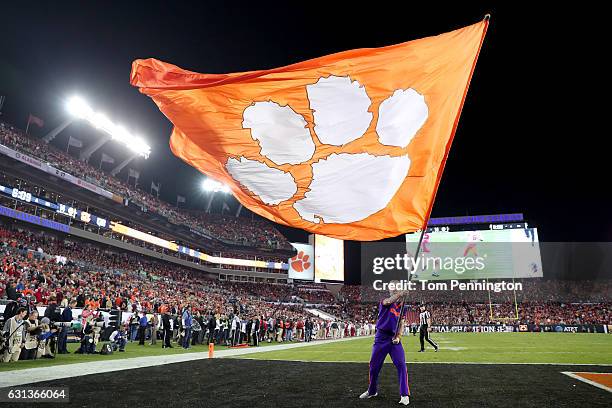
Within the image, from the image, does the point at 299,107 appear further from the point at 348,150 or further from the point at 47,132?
the point at 47,132

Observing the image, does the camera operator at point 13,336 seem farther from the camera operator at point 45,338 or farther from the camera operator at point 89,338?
the camera operator at point 89,338

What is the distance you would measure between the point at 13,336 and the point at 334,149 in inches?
387

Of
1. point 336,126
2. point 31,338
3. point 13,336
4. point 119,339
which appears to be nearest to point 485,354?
point 336,126

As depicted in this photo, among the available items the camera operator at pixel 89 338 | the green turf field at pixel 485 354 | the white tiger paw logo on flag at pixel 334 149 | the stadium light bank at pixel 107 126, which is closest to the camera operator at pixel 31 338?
the camera operator at pixel 89 338

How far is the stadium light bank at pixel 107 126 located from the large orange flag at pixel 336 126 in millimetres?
41552

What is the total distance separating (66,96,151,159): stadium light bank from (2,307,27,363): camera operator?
38.3 meters

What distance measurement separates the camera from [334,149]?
790 centimetres

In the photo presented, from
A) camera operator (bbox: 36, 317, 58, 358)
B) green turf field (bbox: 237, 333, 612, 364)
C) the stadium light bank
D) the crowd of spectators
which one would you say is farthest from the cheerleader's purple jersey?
the stadium light bank

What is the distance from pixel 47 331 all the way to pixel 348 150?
34.5ft

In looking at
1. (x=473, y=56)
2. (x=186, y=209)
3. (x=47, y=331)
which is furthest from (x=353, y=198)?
(x=186, y=209)

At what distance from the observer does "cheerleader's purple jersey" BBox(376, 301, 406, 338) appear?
647cm

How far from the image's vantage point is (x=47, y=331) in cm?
1224

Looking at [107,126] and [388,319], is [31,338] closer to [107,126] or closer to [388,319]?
[388,319]

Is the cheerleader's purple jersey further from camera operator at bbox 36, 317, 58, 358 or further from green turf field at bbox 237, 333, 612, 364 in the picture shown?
camera operator at bbox 36, 317, 58, 358
